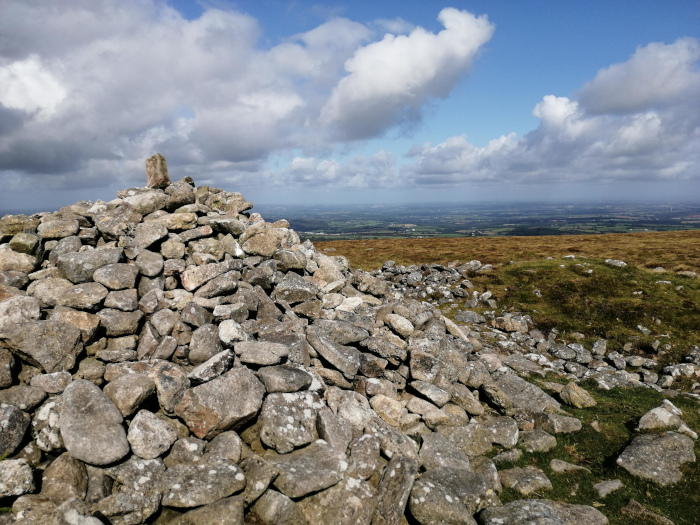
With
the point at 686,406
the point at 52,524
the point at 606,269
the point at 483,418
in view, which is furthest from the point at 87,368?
the point at 606,269

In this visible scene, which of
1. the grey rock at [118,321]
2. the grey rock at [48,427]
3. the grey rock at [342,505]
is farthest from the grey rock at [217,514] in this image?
the grey rock at [118,321]

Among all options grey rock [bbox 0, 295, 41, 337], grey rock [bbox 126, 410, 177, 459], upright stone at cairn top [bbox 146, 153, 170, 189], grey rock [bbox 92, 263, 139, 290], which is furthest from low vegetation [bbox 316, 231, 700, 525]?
upright stone at cairn top [bbox 146, 153, 170, 189]

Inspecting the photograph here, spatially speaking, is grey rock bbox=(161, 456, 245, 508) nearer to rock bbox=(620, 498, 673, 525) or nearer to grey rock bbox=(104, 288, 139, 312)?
grey rock bbox=(104, 288, 139, 312)

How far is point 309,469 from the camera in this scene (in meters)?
10.4

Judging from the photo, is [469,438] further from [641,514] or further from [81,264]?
[81,264]

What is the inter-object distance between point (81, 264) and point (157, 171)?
9627 mm

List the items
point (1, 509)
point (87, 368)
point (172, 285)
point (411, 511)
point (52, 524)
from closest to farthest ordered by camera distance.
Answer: point (52, 524) → point (1, 509) → point (411, 511) → point (87, 368) → point (172, 285)

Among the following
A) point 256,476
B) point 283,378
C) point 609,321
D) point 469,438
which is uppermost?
point 283,378

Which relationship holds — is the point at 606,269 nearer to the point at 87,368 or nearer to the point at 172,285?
the point at 172,285

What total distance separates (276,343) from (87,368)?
6.21 metres

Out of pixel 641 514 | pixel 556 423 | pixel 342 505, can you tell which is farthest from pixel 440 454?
pixel 556 423

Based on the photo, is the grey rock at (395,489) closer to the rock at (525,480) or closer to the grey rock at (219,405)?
the rock at (525,480)

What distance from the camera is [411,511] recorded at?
10.4m

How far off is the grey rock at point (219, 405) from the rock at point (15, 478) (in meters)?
3.42
